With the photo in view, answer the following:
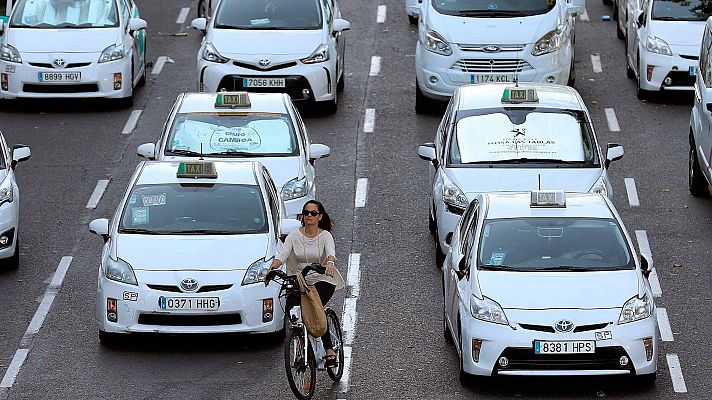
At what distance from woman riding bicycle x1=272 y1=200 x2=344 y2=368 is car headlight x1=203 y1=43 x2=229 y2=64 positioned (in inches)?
429

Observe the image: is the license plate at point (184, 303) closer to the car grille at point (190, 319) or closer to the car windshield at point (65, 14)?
the car grille at point (190, 319)

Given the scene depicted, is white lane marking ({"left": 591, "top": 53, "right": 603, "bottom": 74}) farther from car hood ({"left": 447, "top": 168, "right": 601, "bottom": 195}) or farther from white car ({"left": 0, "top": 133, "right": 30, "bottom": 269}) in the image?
white car ({"left": 0, "top": 133, "right": 30, "bottom": 269})

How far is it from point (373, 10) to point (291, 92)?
27.0ft

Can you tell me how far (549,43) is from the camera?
82.0 ft

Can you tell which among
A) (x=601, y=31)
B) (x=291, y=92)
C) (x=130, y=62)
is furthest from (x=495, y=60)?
(x=601, y=31)

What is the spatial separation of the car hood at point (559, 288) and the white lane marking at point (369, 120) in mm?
10597

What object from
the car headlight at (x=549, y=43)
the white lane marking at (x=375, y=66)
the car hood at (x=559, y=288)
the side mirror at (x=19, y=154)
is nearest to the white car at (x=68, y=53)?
the white lane marking at (x=375, y=66)

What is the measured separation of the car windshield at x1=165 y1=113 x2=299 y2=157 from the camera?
20.0 m

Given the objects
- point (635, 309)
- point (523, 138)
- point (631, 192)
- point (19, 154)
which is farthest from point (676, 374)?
point (19, 154)

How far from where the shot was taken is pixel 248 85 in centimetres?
2511

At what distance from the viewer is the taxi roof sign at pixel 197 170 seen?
17203mm

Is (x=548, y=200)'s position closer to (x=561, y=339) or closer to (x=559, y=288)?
(x=559, y=288)

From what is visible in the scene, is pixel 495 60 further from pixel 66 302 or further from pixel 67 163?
pixel 66 302

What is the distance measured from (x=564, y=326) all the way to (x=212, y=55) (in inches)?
480
